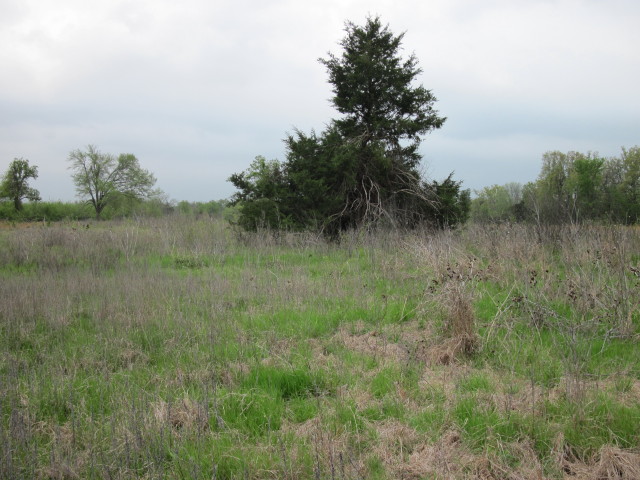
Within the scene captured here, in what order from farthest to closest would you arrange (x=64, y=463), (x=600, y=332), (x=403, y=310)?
(x=403, y=310)
(x=600, y=332)
(x=64, y=463)

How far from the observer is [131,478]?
2.91 m

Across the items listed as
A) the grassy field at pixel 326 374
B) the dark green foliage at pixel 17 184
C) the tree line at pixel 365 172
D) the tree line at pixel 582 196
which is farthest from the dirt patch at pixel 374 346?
the dark green foliage at pixel 17 184

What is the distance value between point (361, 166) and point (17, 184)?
2895cm

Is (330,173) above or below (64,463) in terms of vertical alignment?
Answer: above

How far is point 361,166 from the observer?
14766 mm

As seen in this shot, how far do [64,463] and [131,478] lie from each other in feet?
1.73

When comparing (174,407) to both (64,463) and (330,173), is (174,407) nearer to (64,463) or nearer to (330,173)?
(64,463)

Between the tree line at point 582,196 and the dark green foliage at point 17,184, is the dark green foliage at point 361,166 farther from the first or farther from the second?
the dark green foliage at point 17,184

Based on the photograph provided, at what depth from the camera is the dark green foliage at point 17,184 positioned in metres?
31.2

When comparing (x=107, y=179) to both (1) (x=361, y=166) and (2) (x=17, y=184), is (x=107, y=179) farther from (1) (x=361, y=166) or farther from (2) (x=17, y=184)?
(1) (x=361, y=166)

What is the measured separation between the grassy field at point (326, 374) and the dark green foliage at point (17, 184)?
2851 centimetres

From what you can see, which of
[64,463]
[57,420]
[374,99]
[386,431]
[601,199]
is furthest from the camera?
[374,99]

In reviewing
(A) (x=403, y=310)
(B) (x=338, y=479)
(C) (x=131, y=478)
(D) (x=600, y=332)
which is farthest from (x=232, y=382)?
(D) (x=600, y=332)

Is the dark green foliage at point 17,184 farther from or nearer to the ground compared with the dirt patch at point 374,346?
farther from the ground
